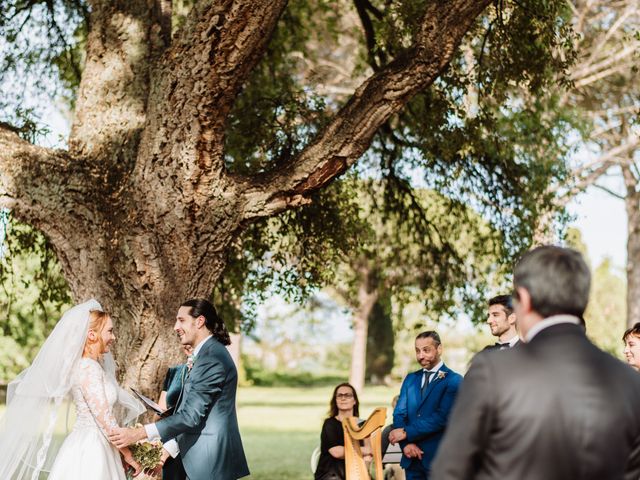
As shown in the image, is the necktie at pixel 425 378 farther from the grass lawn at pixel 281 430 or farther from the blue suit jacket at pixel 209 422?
the grass lawn at pixel 281 430

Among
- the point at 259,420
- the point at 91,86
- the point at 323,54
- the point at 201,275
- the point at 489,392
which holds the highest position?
the point at 323,54

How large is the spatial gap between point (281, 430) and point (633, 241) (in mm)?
13433

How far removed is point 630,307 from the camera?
29734 mm

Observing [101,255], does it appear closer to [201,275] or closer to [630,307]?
[201,275]

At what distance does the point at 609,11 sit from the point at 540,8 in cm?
1482

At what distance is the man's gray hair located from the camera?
121 inches

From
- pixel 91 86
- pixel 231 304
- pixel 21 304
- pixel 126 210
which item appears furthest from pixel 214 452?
pixel 21 304

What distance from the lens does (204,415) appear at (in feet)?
21.3

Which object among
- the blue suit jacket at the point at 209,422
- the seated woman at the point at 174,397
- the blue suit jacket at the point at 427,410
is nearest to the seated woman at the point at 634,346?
the blue suit jacket at the point at 427,410

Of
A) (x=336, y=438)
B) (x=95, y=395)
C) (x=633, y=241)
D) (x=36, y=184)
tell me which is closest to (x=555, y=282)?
(x=95, y=395)

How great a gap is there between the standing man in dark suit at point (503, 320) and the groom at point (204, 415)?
2.13 m

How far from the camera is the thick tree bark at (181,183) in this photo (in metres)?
8.81

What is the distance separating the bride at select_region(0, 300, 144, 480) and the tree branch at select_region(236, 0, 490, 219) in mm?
2634

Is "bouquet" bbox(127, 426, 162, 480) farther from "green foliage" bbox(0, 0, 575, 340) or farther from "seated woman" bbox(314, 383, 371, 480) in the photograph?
"green foliage" bbox(0, 0, 575, 340)
